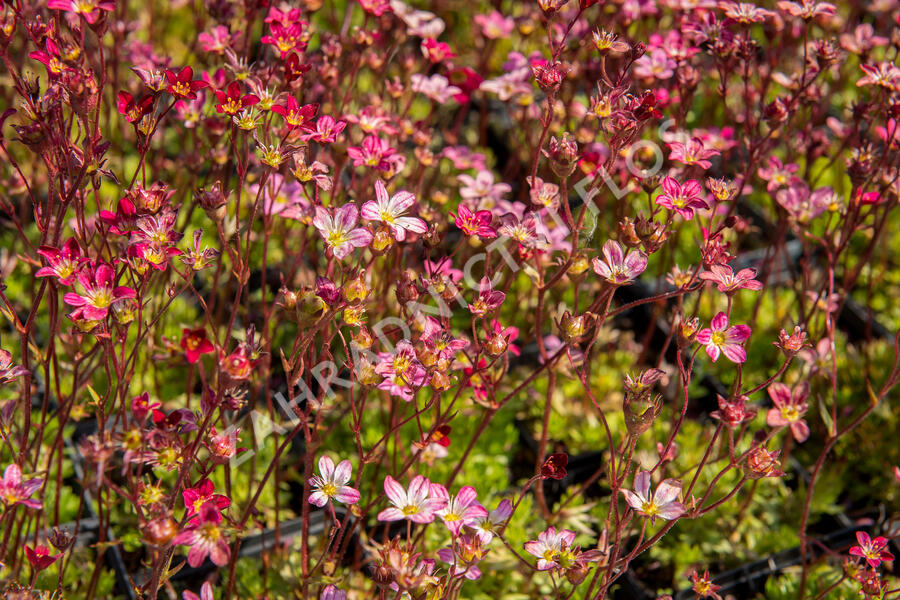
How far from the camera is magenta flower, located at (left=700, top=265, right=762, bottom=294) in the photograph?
1458 mm

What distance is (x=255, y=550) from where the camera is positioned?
2.12 metres

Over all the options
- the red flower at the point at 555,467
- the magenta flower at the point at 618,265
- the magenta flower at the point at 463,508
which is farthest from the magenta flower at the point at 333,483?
the magenta flower at the point at 618,265

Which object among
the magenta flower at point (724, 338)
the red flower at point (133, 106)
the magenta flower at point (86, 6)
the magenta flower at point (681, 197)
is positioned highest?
the magenta flower at point (86, 6)

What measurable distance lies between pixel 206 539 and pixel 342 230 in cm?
56

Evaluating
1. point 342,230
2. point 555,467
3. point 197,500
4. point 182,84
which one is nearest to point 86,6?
point 182,84

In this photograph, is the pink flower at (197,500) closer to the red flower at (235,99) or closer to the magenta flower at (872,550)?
the red flower at (235,99)

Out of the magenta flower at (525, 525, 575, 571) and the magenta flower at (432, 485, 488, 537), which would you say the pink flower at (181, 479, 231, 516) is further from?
the magenta flower at (525, 525, 575, 571)

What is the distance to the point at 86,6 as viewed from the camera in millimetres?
1514

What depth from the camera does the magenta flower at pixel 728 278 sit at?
4.78ft

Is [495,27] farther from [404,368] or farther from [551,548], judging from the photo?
[551,548]

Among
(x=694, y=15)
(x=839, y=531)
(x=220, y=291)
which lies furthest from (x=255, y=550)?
(x=694, y=15)

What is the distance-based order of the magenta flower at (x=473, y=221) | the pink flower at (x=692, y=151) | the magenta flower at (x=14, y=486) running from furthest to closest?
1. the pink flower at (x=692, y=151)
2. the magenta flower at (x=473, y=221)
3. the magenta flower at (x=14, y=486)

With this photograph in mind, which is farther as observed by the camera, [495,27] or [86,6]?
[495,27]

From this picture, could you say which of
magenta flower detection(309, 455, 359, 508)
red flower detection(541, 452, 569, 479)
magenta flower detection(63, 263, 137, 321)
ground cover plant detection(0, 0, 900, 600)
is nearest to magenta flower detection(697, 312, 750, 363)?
ground cover plant detection(0, 0, 900, 600)
